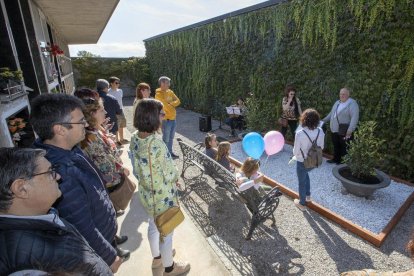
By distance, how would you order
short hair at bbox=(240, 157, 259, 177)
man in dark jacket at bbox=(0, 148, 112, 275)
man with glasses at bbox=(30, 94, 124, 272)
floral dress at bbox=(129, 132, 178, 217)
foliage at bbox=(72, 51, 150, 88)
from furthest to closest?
foliage at bbox=(72, 51, 150, 88)
short hair at bbox=(240, 157, 259, 177)
floral dress at bbox=(129, 132, 178, 217)
man with glasses at bbox=(30, 94, 124, 272)
man in dark jacket at bbox=(0, 148, 112, 275)

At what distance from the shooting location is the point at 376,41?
5520 millimetres

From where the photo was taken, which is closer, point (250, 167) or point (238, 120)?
point (250, 167)

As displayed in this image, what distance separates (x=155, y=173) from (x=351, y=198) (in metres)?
4.11

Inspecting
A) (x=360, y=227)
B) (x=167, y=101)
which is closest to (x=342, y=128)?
(x=360, y=227)

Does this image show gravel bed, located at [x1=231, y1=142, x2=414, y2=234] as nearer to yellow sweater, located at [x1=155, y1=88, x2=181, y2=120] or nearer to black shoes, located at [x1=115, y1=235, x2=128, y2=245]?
yellow sweater, located at [x1=155, y1=88, x2=181, y2=120]

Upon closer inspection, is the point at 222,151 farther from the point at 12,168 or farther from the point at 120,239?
the point at 12,168

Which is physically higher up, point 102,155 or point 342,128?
point 102,155

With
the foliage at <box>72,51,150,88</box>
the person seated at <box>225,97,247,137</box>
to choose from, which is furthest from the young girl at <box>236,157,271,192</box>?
the foliage at <box>72,51,150,88</box>

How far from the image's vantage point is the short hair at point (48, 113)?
1.84m

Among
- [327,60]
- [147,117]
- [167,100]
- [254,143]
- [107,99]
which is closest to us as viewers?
[147,117]

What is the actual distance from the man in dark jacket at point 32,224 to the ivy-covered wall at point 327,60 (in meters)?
6.23

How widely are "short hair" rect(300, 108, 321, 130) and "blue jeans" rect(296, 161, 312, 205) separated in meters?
0.67

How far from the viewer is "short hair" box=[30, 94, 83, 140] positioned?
1.84 m

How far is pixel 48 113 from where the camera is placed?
6.09ft
